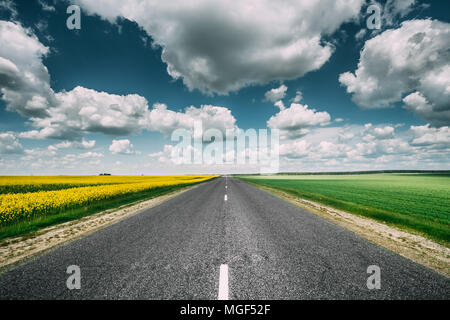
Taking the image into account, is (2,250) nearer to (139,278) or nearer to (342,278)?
(139,278)

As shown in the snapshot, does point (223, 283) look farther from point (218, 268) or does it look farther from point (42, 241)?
point (42, 241)

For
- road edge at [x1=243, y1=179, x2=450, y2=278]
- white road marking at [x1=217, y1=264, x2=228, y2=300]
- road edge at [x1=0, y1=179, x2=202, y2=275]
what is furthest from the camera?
road edge at [x1=0, y1=179, x2=202, y2=275]

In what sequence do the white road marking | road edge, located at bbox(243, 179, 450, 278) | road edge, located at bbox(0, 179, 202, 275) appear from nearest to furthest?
the white road marking → road edge, located at bbox(243, 179, 450, 278) → road edge, located at bbox(0, 179, 202, 275)

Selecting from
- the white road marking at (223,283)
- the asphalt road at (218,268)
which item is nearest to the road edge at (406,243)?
the asphalt road at (218,268)

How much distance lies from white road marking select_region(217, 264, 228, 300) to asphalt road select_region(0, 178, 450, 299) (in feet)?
0.05

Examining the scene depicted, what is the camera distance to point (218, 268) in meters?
3.59

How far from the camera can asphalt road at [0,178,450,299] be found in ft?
9.29

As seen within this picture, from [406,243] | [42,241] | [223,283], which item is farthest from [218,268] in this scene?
[406,243]

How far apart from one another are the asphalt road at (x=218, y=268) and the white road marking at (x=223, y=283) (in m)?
A: 0.02

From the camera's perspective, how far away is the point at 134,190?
61.5 feet

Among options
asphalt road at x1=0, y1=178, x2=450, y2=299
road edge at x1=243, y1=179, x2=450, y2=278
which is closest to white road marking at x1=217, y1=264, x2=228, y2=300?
asphalt road at x1=0, y1=178, x2=450, y2=299

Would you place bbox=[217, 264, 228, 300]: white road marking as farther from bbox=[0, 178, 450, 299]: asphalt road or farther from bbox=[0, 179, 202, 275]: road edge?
bbox=[0, 179, 202, 275]: road edge

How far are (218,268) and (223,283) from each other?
0.55m
